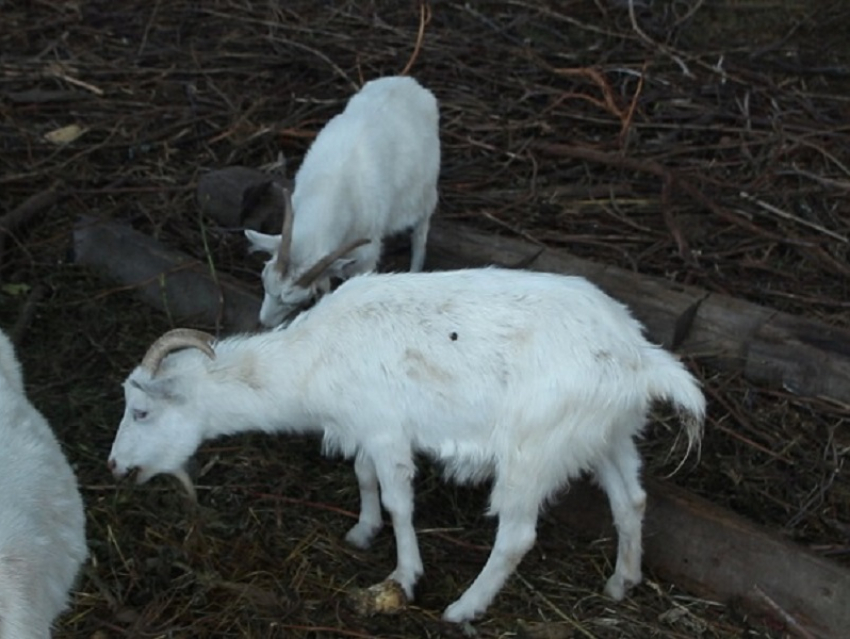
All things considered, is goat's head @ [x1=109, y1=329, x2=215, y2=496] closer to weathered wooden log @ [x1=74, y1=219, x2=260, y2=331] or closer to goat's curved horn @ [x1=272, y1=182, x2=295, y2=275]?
goat's curved horn @ [x1=272, y1=182, x2=295, y2=275]

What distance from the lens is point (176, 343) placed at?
4543 mm

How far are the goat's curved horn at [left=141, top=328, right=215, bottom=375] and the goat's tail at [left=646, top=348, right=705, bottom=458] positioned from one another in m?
1.50

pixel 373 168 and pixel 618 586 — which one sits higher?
pixel 373 168

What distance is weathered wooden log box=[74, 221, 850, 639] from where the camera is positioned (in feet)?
14.3

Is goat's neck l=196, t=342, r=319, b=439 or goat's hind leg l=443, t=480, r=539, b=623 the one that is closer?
goat's hind leg l=443, t=480, r=539, b=623

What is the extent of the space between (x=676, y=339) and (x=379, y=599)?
1849 mm

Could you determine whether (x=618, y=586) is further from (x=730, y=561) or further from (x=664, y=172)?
(x=664, y=172)

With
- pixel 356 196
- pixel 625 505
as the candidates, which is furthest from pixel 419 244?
pixel 625 505

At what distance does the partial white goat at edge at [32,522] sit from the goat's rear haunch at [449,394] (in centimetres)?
72

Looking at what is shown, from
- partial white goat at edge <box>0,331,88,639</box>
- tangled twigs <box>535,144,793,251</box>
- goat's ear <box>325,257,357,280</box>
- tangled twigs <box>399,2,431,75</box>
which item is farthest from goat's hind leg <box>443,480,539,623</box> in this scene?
tangled twigs <box>399,2,431,75</box>

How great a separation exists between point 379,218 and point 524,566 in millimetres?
2165

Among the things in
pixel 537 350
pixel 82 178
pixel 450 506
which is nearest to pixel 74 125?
pixel 82 178

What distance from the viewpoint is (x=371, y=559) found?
486cm

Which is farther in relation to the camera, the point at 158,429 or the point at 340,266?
the point at 340,266
